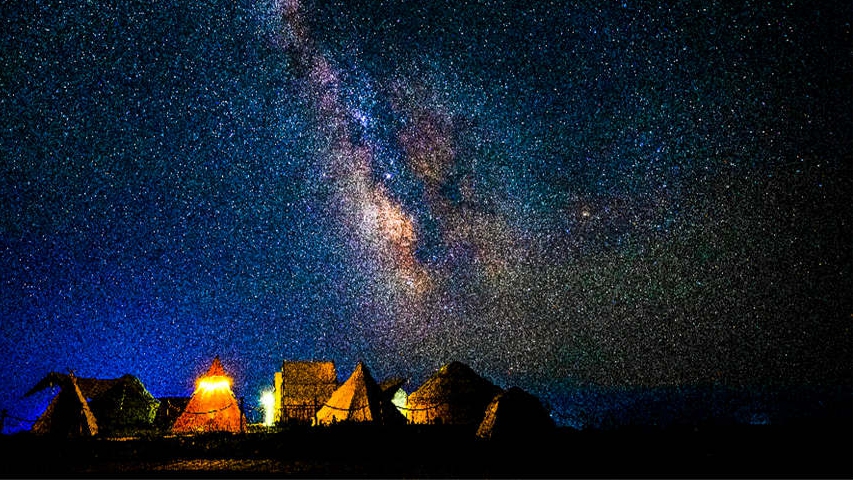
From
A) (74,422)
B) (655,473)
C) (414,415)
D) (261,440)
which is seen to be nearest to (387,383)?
(414,415)

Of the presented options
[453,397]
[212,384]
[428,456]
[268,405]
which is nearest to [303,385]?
[268,405]

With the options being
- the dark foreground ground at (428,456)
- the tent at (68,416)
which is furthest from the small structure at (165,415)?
the dark foreground ground at (428,456)

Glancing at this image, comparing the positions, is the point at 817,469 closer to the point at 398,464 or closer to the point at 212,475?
the point at 398,464

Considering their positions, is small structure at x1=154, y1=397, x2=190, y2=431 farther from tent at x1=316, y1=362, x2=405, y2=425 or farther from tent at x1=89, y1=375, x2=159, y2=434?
tent at x1=316, y1=362, x2=405, y2=425

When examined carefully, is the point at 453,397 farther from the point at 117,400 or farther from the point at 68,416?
the point at 117,400

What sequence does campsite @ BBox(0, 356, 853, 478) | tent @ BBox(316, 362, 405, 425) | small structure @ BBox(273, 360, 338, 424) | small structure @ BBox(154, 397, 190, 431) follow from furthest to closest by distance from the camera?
1. small structure @ BBox(273, 360, 338, 424)
2. small structure @ BBox(154, 397, 190, 431)
3. tent @ BBox(316, 362, 405, 425)
4. campsite @ BBox(0, 356, 853, 478)

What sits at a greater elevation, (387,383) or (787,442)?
(387,383)

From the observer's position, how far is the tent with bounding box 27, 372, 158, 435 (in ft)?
104

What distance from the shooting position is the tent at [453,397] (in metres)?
33.5

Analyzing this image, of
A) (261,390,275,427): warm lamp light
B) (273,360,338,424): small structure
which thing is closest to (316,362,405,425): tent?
(273,360,338,424): small structure

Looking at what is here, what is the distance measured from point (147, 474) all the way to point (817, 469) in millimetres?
17387

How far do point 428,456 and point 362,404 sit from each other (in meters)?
13.8

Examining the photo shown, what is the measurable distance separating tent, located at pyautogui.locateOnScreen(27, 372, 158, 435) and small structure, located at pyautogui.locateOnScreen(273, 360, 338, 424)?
8.76 metres

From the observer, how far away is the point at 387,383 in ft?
160
